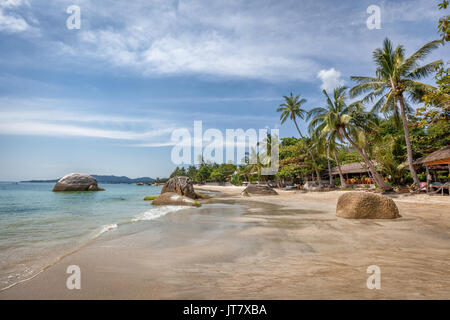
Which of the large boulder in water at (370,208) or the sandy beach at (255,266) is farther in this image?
the large boulder in water at (370,208)

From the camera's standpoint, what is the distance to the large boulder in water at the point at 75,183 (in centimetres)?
3425

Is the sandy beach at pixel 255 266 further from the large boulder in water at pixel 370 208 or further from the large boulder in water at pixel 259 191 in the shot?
the large boulder in water at pixel 259 191

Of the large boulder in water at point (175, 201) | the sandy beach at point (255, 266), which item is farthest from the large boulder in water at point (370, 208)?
the large boulder in water at point (175, 201)

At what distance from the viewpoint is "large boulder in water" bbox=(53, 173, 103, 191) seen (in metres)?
34.2

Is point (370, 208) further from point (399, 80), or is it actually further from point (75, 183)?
point (75, 183)

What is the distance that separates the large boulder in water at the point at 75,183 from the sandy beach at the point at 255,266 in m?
35.7

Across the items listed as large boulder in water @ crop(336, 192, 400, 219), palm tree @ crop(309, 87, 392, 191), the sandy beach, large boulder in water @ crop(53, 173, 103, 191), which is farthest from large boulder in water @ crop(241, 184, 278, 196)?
large boulder in water @ crop(53, 173, 103, 191)

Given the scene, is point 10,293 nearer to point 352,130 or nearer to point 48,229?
point 48,229

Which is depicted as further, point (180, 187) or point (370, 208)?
point (180, 187)

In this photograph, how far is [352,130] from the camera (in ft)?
65.1

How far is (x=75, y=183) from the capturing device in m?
34.8

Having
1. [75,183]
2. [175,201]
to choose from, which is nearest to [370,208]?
[175,201]

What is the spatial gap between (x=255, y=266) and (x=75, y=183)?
3969 centimetres
